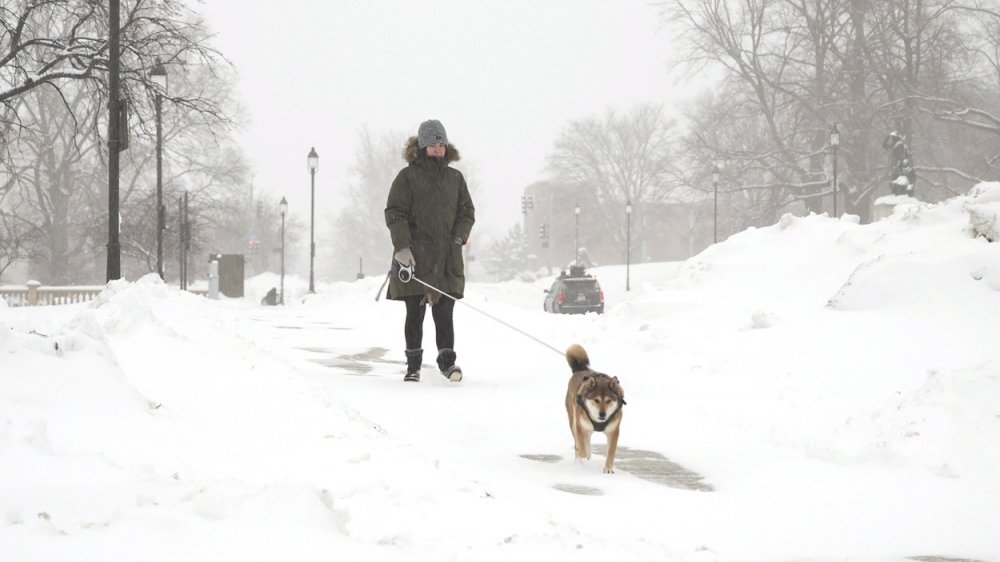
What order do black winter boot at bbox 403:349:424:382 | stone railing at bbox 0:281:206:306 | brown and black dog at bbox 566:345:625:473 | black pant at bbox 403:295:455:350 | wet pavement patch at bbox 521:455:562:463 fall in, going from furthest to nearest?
stone railing at bbox 0:281:206:306 → black winter boot at bbox 403:349:424:382 → black pant at bbox 403:295:455:350 → wet pavement patch at bbox 521:455:562:463 → brown and black dog at bbox 566:345:625:473

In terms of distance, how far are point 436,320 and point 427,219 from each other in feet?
3.14

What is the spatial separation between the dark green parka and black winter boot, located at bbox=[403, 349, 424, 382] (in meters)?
0.63

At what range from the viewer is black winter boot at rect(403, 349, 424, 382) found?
8164 mm

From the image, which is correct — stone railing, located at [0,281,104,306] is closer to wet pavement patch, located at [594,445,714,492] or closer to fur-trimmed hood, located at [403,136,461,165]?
fur-trimmed hood, located at [403,136,461,165]

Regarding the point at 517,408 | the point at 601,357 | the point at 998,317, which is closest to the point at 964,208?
the point at 998,317

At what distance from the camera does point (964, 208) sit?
956 centimetres

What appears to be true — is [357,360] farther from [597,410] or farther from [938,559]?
[938,559]

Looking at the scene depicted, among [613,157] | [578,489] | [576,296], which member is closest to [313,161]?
[576,296]

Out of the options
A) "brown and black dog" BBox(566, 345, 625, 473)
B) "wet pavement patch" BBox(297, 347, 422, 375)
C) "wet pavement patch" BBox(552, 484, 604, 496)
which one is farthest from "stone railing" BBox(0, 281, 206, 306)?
"wet pavement patch" BBox(552, 484, 604, 496)

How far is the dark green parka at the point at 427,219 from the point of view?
7746 mm

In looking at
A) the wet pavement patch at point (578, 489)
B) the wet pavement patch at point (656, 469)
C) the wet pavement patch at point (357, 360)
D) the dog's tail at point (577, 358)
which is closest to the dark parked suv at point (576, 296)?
the wet pavement patch at point (357, 360)

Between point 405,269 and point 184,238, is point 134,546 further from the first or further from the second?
point 184,238

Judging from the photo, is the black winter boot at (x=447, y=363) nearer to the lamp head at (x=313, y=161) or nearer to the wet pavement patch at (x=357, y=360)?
the wet pavement patch at (x=357, y=360)

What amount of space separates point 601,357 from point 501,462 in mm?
4632
